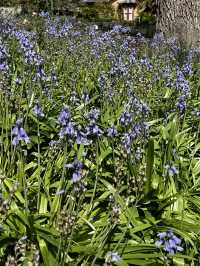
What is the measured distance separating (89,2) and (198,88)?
19.4 meters

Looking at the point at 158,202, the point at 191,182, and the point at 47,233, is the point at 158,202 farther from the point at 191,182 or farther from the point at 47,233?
the point at 47,233

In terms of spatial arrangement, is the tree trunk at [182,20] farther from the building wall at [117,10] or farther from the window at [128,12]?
the window at [128,12]

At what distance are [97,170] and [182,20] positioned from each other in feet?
20.7

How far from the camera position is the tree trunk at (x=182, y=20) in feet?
29.4

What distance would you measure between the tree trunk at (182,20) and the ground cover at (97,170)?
2948mm

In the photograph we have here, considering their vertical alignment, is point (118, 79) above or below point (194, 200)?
above

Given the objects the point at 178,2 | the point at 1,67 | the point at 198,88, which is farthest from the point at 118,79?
the point at 178,2

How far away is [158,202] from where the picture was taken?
12.4 ft

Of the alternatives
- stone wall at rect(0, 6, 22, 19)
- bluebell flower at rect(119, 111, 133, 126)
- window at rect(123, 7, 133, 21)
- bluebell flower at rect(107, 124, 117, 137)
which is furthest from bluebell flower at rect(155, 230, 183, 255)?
window at rect(123, 7, 133, 21)

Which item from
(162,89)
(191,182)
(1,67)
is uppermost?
(1,67)

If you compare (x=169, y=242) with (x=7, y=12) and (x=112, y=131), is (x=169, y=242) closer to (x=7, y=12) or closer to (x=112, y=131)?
(x=112, y=131)

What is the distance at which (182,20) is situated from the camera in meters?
9.16

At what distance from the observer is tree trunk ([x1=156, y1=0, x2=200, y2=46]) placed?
8961 millimetres

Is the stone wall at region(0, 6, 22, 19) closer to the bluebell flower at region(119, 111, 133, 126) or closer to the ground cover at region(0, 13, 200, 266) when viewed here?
the ground cover at region(0, 13, 200, 266)
